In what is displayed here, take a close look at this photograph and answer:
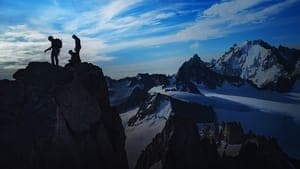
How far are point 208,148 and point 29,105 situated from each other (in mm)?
31298

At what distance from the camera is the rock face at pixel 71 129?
51406 millimetres

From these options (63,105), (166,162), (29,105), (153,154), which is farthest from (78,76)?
(153,154)

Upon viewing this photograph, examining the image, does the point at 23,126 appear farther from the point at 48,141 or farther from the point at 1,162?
the point at 48,141

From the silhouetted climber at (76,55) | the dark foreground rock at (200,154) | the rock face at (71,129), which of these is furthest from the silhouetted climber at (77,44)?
the dark foreground rock at (200,154)

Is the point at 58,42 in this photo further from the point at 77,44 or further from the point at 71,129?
the point at 71,129

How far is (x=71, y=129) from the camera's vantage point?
51.6m

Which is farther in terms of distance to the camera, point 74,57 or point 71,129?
point 74,57

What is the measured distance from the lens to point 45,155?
5262cm

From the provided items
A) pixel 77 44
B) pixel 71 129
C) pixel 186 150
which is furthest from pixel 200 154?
pixel 77 44

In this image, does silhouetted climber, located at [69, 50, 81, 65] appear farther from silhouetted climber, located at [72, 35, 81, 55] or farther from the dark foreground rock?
the dark foreground rock

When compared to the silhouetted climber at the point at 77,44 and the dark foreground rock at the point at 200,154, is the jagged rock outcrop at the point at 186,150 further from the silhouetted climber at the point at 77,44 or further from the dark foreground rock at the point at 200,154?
the silhouetted climber at the point at 77,44

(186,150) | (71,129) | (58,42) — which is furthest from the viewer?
(186,150)

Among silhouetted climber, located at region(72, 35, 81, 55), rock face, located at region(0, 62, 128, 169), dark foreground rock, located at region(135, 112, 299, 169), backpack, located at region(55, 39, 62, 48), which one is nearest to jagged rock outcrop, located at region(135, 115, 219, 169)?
dark foreground rock, located at region(135, 112, 299, 169)

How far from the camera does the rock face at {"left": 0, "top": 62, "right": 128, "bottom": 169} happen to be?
51406mm
